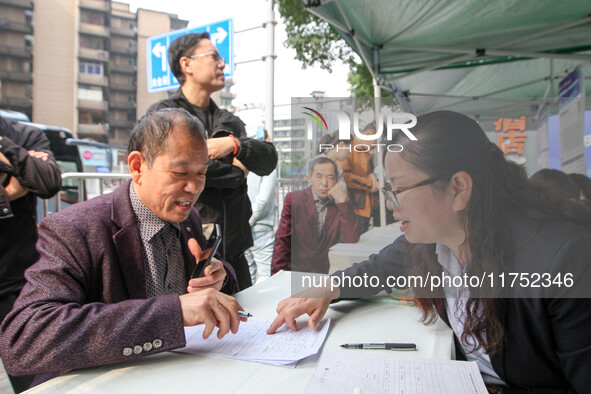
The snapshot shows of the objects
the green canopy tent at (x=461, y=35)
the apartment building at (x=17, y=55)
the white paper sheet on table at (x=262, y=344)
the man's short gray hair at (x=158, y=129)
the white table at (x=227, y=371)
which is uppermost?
the apartment building at (x=17, y=55)

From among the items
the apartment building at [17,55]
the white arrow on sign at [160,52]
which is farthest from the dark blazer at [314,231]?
the apartment building at [17,55]

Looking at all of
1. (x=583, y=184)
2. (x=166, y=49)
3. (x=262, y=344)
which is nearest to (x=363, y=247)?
(x=262, y=344)

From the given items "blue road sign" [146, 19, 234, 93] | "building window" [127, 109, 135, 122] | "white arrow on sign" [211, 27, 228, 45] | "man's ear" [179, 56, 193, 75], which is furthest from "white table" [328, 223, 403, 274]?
"building window" [127, 109, 135, 122]

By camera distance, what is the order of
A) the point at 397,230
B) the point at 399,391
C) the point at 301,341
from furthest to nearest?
the point at 301,341, the point at 397,230, the point at 399,391

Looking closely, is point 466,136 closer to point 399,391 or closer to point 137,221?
point 399,391

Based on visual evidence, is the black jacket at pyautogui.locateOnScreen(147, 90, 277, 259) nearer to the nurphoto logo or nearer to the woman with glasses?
the nurphoto logo

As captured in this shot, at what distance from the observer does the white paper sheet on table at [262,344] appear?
0.93m

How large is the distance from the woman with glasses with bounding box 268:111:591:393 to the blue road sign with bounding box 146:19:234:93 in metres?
4.27

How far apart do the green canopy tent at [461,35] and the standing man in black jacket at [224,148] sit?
742 mm

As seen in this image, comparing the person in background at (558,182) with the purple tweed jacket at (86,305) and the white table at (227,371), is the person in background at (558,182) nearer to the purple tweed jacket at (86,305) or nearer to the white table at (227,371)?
the white table at (227,371)

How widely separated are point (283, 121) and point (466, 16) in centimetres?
197

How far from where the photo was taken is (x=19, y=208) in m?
1.82

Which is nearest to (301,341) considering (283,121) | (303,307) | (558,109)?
(303,307)

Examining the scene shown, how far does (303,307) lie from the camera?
115cm
